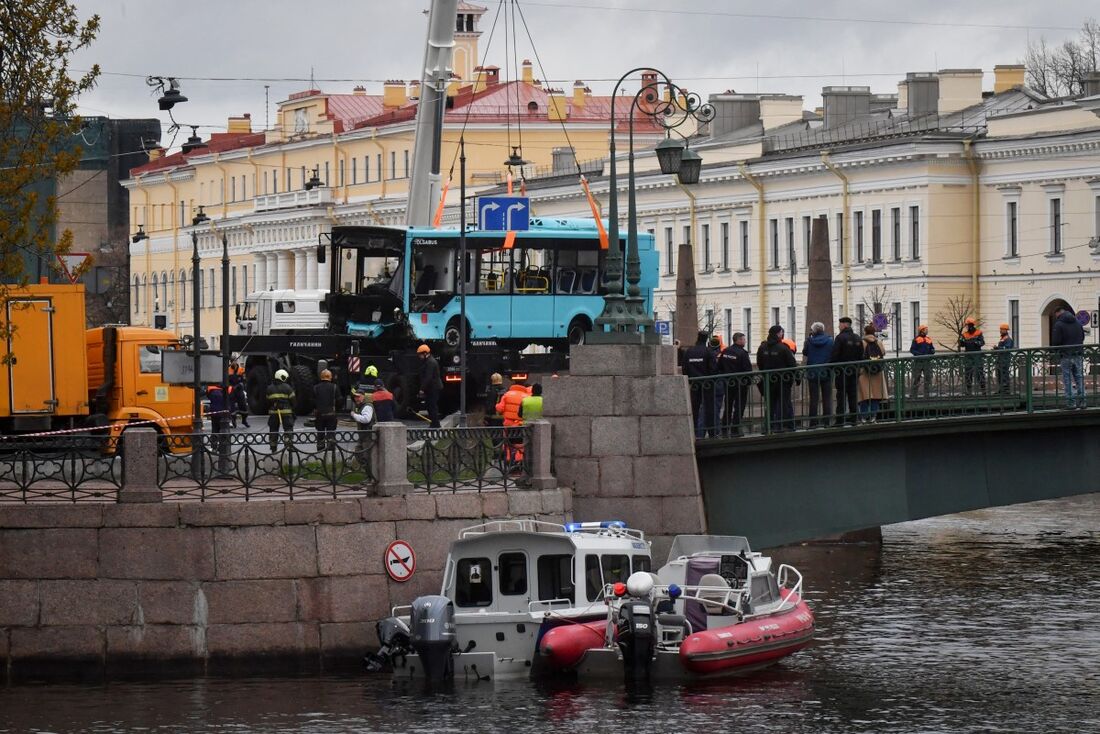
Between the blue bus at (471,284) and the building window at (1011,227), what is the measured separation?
2802cm

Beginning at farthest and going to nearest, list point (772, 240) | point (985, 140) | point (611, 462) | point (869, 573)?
point (772, 240)
point (985, 140)
point (869, 573)
point (611, 462)

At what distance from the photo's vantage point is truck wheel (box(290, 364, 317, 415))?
40.6m

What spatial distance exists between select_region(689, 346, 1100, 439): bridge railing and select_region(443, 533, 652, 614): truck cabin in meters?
3.41

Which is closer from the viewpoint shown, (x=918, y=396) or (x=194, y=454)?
(x=194, y=454)

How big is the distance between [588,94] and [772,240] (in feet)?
84.4

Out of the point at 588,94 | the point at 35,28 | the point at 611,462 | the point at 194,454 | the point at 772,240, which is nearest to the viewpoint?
the point at 35,28

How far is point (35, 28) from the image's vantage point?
74.9 feet

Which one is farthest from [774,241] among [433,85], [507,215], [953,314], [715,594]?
[715,594]

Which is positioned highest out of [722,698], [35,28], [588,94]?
[588,94]

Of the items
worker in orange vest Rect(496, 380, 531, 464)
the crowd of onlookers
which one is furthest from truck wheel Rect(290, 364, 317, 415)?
the crowd of onlookers

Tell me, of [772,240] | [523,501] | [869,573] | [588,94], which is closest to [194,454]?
[523,501]

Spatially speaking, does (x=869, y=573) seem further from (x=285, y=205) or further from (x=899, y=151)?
(x=285, y=205)

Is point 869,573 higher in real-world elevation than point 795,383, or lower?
lower

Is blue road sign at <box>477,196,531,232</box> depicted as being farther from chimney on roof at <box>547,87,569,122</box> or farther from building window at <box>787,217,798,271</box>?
chimney on roof at <box>547,87,569,122</box>
